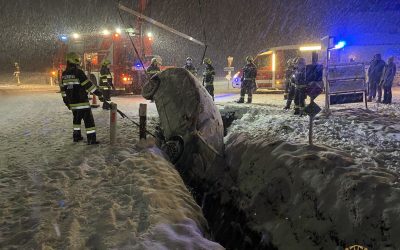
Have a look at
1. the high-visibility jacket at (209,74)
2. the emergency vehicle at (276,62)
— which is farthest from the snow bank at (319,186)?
the emergency vehicle at (276,62)

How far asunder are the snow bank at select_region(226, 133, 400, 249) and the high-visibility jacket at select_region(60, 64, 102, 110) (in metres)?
3.35

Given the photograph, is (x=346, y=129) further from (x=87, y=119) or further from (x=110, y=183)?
(x=87, y=119)

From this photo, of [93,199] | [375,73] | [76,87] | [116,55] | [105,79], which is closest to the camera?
[93,199]

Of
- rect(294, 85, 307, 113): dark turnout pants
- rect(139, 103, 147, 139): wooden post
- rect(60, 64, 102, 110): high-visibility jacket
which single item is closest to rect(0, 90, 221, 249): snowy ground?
rect(139, 103, 147, 139): wooden post

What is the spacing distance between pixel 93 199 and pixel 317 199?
286 cm

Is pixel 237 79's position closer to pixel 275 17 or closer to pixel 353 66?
pixel 353 66

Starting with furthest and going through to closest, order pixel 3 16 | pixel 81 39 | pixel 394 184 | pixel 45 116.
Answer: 1. pixel 3 16
2. pixel 81 39
3. pixel 45 116
4. pixel 394 184

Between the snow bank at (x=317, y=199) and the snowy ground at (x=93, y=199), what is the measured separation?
1.25 meters

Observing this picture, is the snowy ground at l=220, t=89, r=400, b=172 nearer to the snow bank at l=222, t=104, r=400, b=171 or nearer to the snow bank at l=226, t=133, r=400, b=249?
the snow bank at l=222, t=104, r=400, b=171

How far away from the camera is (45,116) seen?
36.9ft

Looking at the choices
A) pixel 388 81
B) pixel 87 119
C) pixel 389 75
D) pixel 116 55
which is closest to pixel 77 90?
pixel 87 119

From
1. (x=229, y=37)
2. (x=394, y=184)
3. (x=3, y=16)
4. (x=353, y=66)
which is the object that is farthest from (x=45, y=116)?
(x=3, y=16)

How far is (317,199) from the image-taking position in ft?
15.9

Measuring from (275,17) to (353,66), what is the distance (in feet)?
135
